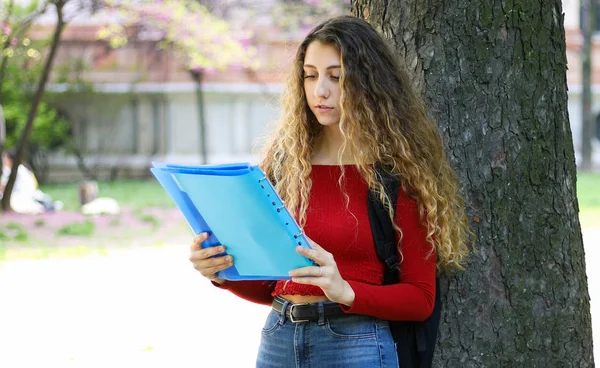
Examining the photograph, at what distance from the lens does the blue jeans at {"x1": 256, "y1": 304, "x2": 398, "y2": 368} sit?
2.85 metres

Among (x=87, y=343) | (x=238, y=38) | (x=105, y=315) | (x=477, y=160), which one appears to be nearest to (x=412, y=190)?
(x=477, y=160)

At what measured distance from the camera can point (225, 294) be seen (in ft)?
30.5

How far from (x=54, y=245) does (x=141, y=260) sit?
72.1 inches

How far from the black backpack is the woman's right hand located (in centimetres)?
42

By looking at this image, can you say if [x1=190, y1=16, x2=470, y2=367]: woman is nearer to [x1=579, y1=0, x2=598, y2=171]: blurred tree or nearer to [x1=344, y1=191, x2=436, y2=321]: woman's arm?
[x1=344, y1=191, x2=436, y2=321]: woman's arm

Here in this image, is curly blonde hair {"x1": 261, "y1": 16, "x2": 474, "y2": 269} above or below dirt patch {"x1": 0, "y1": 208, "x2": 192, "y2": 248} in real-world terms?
below

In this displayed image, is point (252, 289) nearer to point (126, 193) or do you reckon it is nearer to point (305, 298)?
point (305, 298)

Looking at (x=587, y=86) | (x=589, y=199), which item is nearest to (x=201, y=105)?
(x=587, y=86)

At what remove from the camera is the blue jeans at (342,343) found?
2846 mm

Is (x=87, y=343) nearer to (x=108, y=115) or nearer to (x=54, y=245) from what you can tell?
(x=54, y=245)

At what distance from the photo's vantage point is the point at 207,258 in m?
2.88

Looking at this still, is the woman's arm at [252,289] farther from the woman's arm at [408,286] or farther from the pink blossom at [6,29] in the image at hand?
the pink blossom at [6,29]

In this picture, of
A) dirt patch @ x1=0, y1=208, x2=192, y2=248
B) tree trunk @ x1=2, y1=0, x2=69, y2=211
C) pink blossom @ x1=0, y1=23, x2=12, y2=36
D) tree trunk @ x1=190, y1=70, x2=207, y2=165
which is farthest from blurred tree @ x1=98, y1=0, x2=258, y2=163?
dirt patch @ x1=0, y1=208, x2=192, y2=248

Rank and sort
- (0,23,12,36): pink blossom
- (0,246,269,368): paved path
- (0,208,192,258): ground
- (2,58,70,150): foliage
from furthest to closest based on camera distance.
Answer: (2,58,70,150): foliage, (0,23,12,36): pink blossom, (0,208,192,258): ground, (0,246,269,368): paved path
